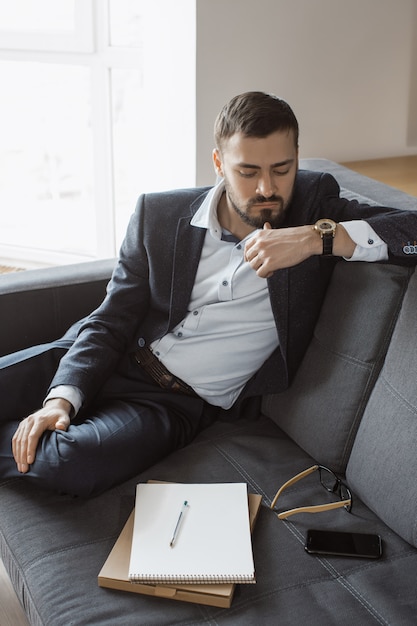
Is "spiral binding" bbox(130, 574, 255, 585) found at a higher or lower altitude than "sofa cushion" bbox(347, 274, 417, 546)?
lower

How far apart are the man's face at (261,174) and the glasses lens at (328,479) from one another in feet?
1.83

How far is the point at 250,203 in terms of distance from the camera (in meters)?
1.78

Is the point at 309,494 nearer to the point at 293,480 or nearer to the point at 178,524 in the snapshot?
the point at 293,480

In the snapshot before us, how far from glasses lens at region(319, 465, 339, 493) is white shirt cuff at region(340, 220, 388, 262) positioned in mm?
463

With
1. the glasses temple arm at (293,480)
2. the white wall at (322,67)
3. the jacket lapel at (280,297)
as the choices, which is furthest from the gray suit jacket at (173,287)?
the white wall at (322,67)

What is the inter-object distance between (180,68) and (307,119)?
1.59 ft

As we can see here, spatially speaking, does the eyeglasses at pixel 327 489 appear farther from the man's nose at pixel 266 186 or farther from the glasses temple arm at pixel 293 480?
the man's nose at pixel 266 186

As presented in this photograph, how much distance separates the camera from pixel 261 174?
1.75m

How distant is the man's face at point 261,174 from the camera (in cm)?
174

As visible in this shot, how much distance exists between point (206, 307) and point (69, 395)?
0.38 metres

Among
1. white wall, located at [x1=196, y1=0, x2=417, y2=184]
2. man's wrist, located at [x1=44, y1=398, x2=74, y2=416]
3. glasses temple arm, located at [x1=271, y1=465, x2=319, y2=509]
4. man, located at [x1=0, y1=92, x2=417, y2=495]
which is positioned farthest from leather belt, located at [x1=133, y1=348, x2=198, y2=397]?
white wall, located at [x1=196, y1=0, x2=417, y2=184]

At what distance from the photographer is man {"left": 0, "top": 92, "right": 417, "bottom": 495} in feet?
5.47

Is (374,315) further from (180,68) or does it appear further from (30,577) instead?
(180,68)

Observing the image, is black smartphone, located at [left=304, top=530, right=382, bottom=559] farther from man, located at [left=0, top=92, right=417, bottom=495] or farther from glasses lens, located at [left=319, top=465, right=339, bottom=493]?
man, located at [left=0, top=92, right=417, bottom=495]
